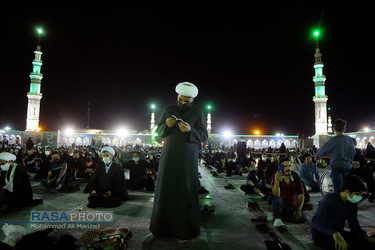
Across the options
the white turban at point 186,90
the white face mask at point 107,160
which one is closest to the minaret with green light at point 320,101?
the white face mask at point 107,160

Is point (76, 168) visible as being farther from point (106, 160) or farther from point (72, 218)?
point (72, 218)

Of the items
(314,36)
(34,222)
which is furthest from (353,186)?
(314,36)

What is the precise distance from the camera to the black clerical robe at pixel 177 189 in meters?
2.38

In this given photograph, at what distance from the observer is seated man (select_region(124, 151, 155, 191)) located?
5.94 m

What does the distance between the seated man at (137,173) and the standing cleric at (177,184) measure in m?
3.57

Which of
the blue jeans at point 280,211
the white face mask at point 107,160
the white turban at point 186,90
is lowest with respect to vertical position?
the blue jeans at point 280,211

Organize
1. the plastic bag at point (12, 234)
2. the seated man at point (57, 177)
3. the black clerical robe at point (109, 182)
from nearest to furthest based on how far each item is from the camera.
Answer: the plastic bag at point (12, 234) → the black clerical robe at point (109, 182) → the seated man at point (57, 177)

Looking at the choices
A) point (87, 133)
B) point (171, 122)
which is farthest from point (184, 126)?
point (87, 133)

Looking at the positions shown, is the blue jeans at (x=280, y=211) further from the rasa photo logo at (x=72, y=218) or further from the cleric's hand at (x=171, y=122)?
the rasa photo logo at (x=72, y=218)

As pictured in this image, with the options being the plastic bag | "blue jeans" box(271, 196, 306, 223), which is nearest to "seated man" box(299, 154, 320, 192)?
"blue jeans" box(271, 196, 306, 223)

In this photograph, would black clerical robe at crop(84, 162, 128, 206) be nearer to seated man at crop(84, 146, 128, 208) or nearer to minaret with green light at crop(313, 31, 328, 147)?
seated man at crop(84, 146, 128, 208)

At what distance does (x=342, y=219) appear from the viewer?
2219 mm

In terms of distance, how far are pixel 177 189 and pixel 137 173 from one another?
4.02 m

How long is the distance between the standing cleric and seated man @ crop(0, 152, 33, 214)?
263cm
